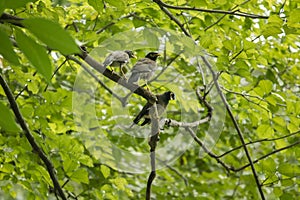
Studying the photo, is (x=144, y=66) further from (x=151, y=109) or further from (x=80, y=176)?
(x=80, y=176)

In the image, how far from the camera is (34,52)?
20.6 inches

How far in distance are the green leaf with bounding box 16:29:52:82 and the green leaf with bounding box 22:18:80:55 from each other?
27 millimetres

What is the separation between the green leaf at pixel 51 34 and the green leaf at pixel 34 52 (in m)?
0.03

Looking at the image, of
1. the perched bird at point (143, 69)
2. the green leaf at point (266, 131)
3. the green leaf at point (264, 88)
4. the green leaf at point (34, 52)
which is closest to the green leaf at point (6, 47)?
the green leaf at point (34, 52)

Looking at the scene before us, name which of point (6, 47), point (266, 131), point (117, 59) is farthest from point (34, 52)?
point (266, 131)

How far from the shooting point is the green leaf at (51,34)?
493 mm

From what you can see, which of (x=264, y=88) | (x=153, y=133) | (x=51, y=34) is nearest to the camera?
(x=51, y=34)

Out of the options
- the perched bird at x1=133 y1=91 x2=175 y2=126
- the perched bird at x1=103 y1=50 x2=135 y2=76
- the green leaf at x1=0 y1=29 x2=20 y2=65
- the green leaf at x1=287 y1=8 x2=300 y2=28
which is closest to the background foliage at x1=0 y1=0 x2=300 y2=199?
the green leaf at x1=287 y1=8 x2=300 y2=28

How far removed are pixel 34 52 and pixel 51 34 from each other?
0.04 m

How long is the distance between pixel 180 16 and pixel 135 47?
27 cm

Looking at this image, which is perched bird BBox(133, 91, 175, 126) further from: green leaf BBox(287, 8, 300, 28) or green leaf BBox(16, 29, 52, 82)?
green leaf BBox(16, 29, 52, 82)

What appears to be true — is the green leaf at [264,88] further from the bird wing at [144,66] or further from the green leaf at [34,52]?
the green leaf at [34,52]

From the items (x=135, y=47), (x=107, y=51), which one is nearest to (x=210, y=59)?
(x=135, y=47)

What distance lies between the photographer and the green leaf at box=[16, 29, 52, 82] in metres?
0.52
